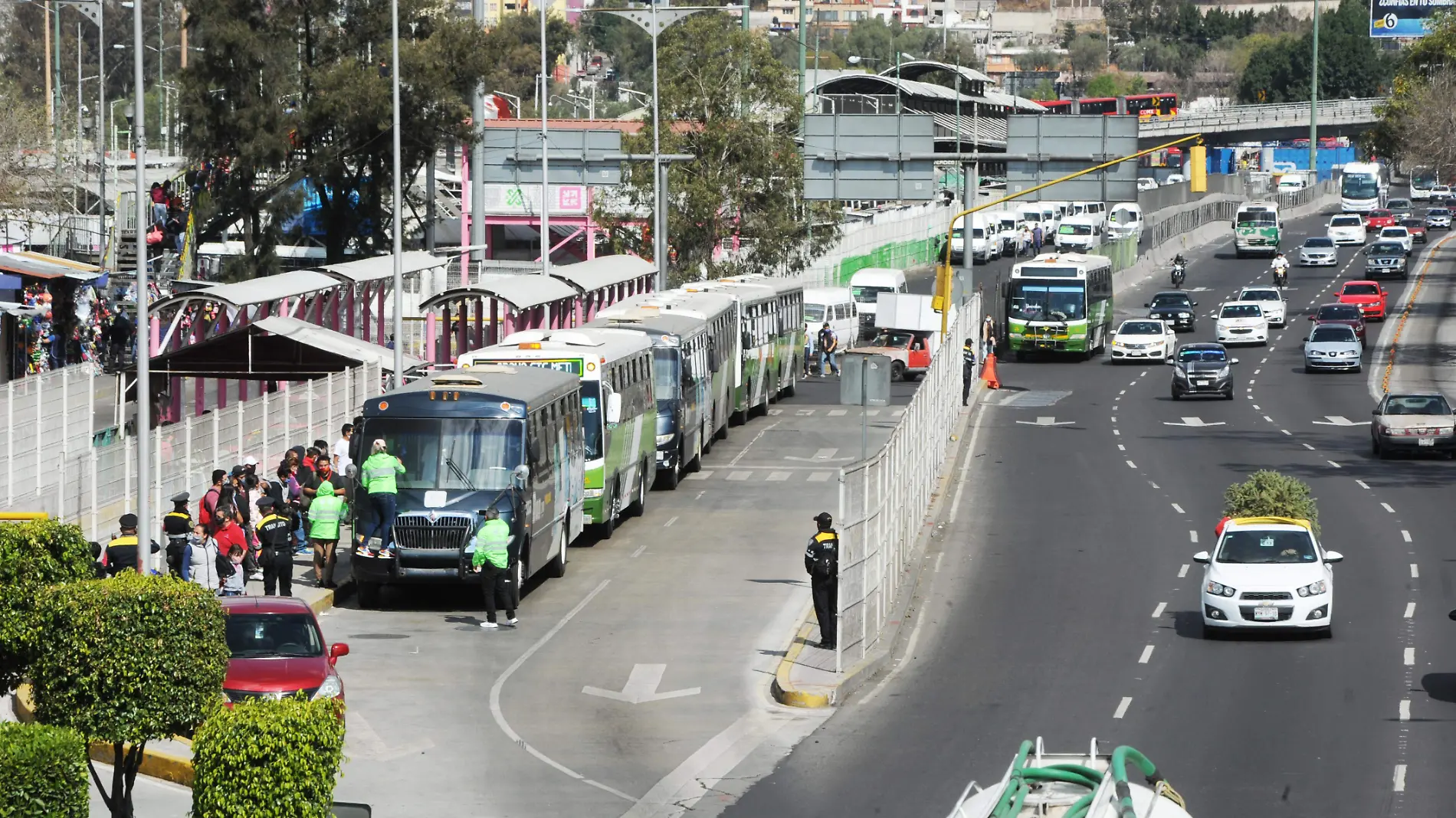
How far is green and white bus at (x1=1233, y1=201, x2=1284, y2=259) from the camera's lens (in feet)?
334

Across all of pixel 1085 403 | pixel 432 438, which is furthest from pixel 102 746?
pixel 1085 403

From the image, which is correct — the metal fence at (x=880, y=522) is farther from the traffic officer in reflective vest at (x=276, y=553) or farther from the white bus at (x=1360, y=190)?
the white bus at (x=1360, y=190)

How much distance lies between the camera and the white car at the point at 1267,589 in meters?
24.8

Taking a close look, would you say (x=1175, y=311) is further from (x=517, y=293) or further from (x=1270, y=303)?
(x=517, y=293)

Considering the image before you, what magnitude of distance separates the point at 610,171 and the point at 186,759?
4505cm

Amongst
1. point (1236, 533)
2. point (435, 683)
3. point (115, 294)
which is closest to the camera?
point (435, 683)

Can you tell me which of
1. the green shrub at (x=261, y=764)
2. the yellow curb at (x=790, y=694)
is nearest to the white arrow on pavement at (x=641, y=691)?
the yellow curb at (x=790, y=694)

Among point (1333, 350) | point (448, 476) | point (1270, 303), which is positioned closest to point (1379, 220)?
point (1270, 303)

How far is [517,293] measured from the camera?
150 feet

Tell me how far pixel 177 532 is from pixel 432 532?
3.06 meters

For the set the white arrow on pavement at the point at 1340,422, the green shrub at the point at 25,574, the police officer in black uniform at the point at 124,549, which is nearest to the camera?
the green shrub at the point at 25,574

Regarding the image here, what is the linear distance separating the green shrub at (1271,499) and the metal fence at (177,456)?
47.6 feet

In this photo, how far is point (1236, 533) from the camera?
2619 cm

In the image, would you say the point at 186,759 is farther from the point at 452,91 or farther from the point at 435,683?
the point at 452,91
